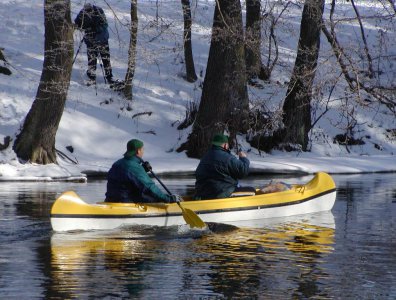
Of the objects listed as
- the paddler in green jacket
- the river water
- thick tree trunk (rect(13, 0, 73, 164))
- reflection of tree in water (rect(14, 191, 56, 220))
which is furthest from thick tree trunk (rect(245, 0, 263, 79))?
the paddler in green jacket

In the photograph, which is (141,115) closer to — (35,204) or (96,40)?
(96,40)

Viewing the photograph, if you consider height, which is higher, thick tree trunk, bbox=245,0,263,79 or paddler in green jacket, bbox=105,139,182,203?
thick tree trunk, bbox=245,0,263,79

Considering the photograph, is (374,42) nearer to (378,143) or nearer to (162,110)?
(378,143)

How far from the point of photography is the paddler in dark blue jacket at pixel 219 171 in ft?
48.2

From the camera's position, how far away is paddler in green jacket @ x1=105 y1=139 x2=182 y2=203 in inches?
536

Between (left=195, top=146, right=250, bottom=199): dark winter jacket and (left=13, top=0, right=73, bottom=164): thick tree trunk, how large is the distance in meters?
8.20

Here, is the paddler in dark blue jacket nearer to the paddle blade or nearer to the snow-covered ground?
the paddle blade

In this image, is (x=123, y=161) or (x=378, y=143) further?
(x=378, y=143)

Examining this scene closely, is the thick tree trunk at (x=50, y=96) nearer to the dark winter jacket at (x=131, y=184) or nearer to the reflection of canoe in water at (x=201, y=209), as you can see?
the reflection of canoe in water at (x=201, y=209)

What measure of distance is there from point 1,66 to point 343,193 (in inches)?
538

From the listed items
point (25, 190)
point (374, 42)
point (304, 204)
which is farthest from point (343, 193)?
point (374, 42)

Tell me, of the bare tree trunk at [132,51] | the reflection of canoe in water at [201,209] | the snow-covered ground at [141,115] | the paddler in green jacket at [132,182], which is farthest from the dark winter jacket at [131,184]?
the bare tree trunk at [132,51]

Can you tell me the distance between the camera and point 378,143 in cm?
3072

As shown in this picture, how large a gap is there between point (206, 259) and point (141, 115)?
716 inches
